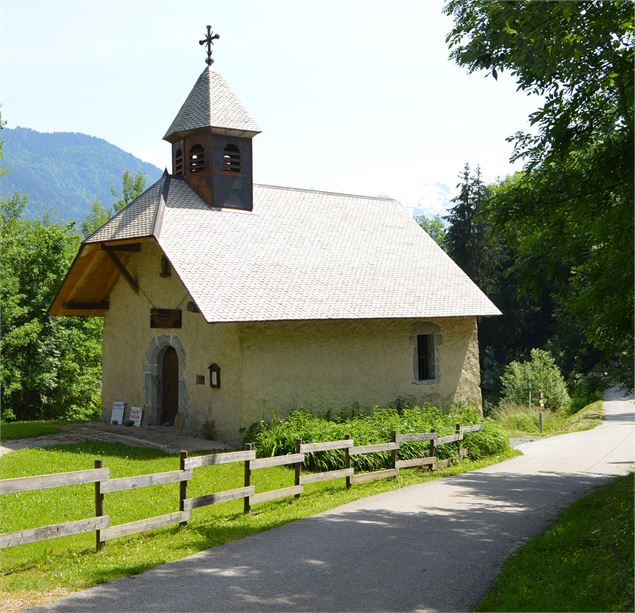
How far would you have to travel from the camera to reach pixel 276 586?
7.89 meters

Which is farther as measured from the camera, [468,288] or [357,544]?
[468,288]

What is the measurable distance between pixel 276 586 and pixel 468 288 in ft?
57.6

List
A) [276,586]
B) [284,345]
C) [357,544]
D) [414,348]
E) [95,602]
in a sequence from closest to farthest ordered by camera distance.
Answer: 1. [95,602]
2. [276,586]
3. [357,544]
4. [284,345]
5. [414,348]

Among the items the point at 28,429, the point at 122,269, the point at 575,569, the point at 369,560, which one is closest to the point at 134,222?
the point at 122,269

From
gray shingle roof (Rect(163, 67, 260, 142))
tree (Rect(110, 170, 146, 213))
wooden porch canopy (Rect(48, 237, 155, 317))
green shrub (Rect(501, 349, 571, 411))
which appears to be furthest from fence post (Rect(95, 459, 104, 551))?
tree (Rect(110, 170, 146, 213))

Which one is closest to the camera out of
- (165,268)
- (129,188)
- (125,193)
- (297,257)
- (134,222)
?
(134,222)

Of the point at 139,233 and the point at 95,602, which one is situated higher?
the point at 139,233

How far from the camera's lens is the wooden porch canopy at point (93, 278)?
69.5ft

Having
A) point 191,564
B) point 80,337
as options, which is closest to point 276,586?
point 191,564

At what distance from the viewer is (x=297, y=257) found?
2152cm

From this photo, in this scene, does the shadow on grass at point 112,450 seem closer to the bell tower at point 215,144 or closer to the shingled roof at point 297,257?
the shingled roof at point 297,257

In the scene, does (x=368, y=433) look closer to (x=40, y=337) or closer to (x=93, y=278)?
(x=93, y=278)

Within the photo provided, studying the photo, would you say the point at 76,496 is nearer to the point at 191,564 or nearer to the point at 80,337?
the point at 191,564

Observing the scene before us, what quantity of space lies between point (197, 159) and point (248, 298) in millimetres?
6960
